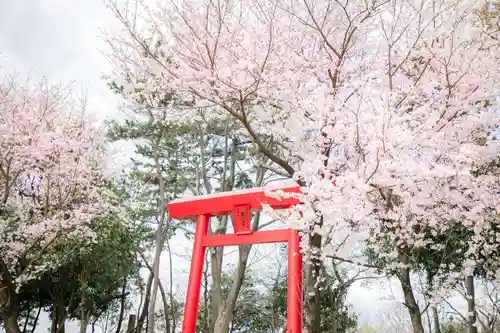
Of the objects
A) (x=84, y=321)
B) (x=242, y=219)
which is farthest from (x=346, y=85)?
(x=84, y=321)

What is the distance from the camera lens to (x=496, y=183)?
17.3 ft

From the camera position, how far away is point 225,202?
6039 millimetres

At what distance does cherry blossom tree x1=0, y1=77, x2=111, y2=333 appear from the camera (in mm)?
7754

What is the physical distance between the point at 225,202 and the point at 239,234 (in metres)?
0.52

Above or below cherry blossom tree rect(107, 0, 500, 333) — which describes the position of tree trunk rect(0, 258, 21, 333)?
below

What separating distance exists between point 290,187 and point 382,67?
1798 millimetres

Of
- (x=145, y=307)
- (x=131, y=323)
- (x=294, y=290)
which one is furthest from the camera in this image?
(x=145, y=307)

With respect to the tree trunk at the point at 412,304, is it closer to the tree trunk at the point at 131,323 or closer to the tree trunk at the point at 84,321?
the tree trunk at the point at 84,321

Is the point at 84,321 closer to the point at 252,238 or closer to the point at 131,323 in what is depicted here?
the point at 131,323

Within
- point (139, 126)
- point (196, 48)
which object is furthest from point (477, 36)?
point (139, 126)

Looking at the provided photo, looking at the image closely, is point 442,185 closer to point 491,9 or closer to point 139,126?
point 491,9

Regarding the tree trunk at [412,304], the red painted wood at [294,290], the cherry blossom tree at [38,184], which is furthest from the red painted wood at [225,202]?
the cherry blossom tree at [38,184]

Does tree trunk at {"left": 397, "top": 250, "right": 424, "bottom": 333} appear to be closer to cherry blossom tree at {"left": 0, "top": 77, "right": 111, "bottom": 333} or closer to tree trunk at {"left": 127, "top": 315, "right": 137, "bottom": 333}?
cherry blossom tree at {"left": 0, "top": 77, "right": 111, "bottom": 333}

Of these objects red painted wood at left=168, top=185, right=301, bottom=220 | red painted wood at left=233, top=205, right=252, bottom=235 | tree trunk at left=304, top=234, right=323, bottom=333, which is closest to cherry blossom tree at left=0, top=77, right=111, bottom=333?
red painted wood at left=168, top=185, right=301, bottom=220
